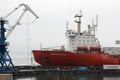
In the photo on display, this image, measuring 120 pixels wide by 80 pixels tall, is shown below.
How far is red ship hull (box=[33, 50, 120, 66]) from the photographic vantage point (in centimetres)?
6975

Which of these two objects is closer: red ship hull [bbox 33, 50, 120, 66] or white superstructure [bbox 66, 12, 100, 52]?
red ship hull [bbox 33, 50, 120, 66]

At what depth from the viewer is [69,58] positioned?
7044 cm

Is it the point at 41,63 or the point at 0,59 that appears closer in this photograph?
the point at 0,59

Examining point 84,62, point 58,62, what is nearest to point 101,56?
point 84,62

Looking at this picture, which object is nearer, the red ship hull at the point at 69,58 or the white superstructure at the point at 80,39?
the red ship hull at the point at 69,58

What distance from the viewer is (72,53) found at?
2785 inches

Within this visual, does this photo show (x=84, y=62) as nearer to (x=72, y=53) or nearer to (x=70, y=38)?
(x=72, y=53)

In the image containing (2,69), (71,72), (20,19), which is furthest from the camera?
(20,19)

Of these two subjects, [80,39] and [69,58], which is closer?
[69,58]

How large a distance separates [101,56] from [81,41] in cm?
657

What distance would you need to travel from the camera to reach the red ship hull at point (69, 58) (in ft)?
229

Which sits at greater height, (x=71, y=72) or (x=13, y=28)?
(x=13, y=28)

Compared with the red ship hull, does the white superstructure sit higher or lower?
higher

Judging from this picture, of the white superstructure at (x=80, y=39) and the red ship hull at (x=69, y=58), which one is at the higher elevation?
the white superstructure at (x=80, y=39)
